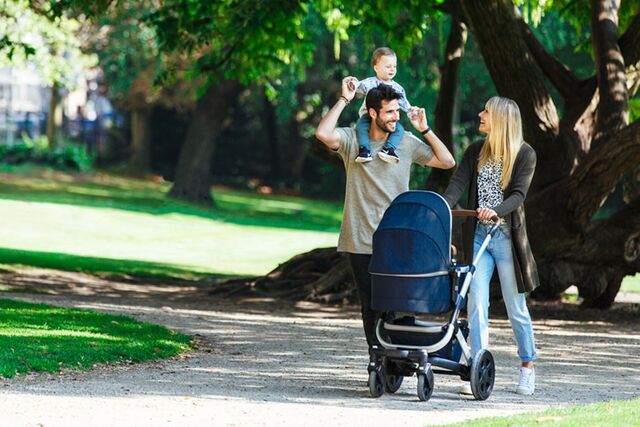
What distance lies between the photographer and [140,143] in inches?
1857

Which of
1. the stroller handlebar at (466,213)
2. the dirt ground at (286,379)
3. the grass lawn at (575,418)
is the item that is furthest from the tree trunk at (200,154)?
the grass lawn at (575,418)

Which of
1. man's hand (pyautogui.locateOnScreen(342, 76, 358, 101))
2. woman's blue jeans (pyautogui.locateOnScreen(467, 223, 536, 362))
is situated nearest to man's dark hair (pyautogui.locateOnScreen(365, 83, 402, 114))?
man's hand (pyautogui.locateOnScreen(342, 76, 358, 101))

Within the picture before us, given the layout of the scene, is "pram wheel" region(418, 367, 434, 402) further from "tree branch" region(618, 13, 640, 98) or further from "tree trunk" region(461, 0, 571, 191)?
"tree branch" region(618, 13, 640, 98)

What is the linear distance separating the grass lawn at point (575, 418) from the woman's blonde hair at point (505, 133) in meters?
1.79

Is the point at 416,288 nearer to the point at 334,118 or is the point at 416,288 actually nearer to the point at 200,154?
the point at 334,118

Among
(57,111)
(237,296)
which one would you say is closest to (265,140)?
(57,111)

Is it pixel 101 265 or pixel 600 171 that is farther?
pixel 101 265

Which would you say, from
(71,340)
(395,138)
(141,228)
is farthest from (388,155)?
(141,228)

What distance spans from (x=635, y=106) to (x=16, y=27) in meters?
20.8

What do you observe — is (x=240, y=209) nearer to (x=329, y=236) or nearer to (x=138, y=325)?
(x=329, y=236)

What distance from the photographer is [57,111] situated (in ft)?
151

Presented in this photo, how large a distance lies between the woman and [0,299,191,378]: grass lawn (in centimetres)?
317

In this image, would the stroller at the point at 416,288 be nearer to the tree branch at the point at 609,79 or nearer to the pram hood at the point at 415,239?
the pram hood at the point at 415,239

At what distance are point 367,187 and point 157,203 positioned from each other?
2893 centimetres
